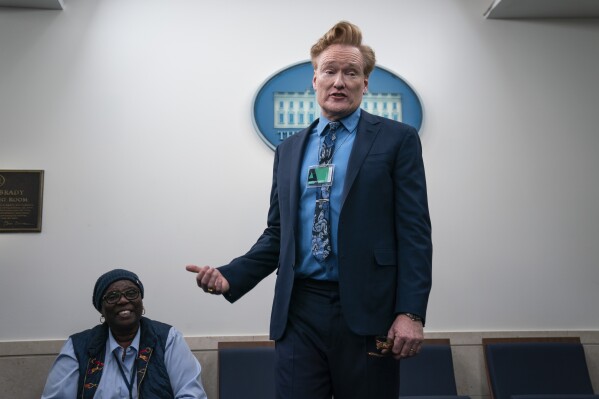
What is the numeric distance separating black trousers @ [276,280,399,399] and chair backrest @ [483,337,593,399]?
79.9 inches

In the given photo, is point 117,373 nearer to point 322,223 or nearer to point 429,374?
point 322,223

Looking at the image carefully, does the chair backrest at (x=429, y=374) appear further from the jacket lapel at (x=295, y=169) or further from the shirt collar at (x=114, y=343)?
the jacket lapel at (x=295, y=169)

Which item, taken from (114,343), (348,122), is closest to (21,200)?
(114,343)

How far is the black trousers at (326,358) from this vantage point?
137 cm

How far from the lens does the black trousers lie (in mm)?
1368

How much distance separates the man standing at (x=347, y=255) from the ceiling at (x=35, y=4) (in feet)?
A: 8.14

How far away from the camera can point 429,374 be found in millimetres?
3111

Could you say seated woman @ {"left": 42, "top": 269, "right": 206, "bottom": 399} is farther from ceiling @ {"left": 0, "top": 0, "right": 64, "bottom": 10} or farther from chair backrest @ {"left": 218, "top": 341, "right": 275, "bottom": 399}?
ceiling @ {"left": 0, "top": 0, "right": 64, "bottom": 10}

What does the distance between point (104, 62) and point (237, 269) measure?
2.38m

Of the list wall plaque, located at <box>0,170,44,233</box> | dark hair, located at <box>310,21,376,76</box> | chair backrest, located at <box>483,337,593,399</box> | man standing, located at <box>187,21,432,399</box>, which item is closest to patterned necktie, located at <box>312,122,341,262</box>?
man standing, located at <box>187,21,432,399</box>

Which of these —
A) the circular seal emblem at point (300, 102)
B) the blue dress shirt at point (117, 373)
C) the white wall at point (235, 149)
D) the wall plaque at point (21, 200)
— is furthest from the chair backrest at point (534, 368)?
the wall plaque at point (21, 200)

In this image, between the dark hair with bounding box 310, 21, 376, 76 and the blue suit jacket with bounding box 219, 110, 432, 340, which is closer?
the blue suit jacket with bounding box 219, 110, 432, 340

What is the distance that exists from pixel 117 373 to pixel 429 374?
1.76 m

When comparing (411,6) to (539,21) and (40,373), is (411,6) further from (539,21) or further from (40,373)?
(40,373)
